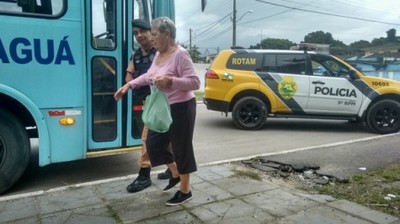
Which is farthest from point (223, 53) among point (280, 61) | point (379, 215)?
point (379, 215)

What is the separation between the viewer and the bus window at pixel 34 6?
4156 millimetres

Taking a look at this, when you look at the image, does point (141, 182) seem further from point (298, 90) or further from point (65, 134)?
point (298, 90)

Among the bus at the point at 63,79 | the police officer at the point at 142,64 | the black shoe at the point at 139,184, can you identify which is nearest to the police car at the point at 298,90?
the bus at the point at 63,79

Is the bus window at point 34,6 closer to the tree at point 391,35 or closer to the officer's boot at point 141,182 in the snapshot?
the officer's boot at point 141,182

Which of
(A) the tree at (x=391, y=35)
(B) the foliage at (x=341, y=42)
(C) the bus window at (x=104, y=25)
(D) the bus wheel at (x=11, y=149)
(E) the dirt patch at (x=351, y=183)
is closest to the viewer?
(E) the dirt patch at (x=351, y=183)

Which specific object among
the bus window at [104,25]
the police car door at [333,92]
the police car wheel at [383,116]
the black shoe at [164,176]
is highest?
the bus window at [104,25]

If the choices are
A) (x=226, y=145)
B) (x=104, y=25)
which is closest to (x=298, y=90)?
(x=226, y=145)

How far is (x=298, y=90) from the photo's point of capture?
9031 mm

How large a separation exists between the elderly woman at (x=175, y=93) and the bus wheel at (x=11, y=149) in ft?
4.33

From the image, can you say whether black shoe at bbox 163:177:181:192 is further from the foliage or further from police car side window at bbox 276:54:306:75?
the foliage

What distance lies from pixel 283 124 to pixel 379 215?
20.9 feet

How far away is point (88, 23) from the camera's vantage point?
4559 millimetres

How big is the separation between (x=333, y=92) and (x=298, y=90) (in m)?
0.78

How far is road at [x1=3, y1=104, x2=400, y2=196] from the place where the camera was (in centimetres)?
522
